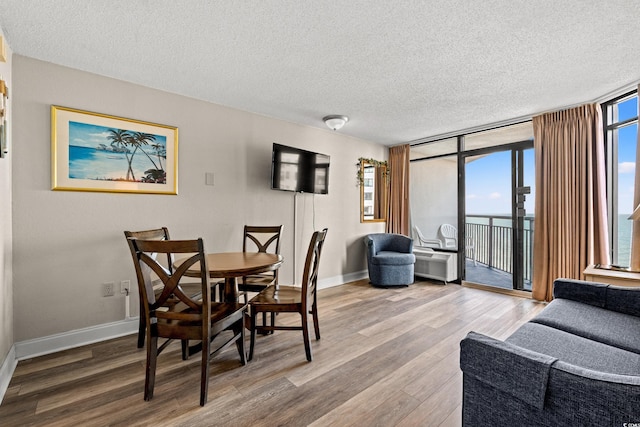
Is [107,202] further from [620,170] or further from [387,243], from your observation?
[620,170]

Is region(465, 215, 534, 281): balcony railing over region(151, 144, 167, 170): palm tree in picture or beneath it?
beneath

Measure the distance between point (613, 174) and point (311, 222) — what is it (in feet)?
12.2

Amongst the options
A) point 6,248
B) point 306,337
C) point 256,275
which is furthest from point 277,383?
point 6,248

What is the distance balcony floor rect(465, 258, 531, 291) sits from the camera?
175 inches

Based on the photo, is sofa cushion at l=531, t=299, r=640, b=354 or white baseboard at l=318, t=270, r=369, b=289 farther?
white baseboard at l=318, t=270, r=369, b=289

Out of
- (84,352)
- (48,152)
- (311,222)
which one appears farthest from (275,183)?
(84,352)

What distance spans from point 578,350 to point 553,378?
877mm

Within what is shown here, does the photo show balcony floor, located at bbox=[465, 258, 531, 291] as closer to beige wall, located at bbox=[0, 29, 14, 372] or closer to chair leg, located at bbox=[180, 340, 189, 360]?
chair leg, located at bbox=[180, 340, 189, 360]

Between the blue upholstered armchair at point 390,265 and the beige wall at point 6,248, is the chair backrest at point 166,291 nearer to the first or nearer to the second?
the beige wall at point 6,248

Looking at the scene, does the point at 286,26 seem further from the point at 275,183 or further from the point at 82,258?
the point at 82,258

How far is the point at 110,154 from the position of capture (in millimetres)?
2650

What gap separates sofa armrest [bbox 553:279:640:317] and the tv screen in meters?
2.83

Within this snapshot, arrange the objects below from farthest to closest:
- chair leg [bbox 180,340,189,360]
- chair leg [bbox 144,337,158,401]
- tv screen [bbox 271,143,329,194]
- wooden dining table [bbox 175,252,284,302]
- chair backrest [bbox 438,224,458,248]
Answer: chair backrest [bbox 438,224,458,248] < tv screen [bbox 271,143,329,194] < chair leg [bbox 180,340,189,360] < wooden dining table [bbox 175,252,284,302] < chair leg [bbox 144,337,158,401]

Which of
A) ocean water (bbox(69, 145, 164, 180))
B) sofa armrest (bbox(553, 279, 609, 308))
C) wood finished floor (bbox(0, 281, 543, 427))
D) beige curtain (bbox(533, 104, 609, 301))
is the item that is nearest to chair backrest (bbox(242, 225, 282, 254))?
wood finished floor (bbox(0, 281, 543, 427))
